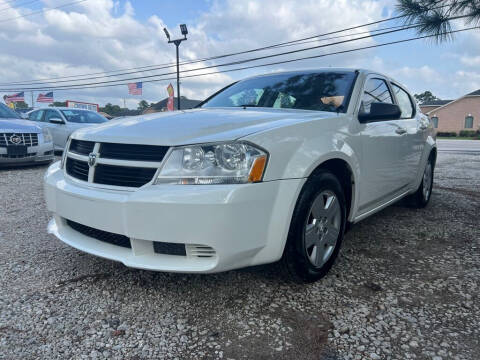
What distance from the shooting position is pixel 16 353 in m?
1.69

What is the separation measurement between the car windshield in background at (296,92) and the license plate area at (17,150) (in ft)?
17.4

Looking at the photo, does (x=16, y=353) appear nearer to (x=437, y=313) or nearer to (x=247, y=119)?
(x=247, y=119)

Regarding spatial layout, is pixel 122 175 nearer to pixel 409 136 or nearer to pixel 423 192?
pixel 409 136

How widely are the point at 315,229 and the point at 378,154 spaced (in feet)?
3.52

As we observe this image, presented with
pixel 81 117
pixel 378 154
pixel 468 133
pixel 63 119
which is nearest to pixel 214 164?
pixel 378 154

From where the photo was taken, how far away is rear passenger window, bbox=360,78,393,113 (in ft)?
9.81

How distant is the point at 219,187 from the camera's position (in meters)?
1.85

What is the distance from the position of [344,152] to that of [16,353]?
217cm

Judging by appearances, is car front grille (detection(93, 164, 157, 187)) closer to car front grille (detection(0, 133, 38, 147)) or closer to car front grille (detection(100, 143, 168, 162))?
car front grille (detection(100, 143, 168, 162))

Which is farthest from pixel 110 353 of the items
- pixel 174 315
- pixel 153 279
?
pixel 153 279

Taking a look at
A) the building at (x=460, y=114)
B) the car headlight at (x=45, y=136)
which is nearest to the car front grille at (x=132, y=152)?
the car headlight at (x=45, y=136)

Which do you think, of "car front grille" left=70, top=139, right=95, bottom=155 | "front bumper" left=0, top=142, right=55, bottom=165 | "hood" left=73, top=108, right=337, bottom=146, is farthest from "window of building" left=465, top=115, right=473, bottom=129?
"car front grille" left=70, top=139, right=95, bottom=155

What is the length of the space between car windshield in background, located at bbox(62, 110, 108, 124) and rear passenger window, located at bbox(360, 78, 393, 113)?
8.40m

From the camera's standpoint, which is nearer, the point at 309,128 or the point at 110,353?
the point at 110,353
